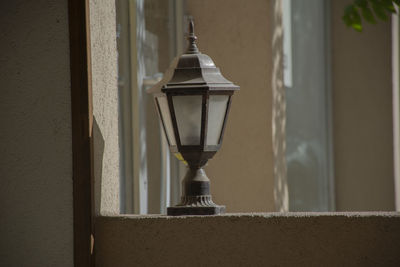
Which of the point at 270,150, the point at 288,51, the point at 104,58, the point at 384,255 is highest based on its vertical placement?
the point at 288,51

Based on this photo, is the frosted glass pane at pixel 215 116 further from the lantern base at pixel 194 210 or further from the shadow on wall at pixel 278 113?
the shadow on wall at pixel 278 113

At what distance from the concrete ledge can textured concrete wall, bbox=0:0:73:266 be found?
0.99ft

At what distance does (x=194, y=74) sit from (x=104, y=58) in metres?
0.40

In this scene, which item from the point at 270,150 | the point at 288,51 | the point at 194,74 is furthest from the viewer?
the point at 288,51

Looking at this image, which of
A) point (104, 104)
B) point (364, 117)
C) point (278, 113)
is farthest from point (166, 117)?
point (364, 117)

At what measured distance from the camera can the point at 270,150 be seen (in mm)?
5992

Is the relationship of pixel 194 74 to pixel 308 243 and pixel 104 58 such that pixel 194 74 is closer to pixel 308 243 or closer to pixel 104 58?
pixel 104 58

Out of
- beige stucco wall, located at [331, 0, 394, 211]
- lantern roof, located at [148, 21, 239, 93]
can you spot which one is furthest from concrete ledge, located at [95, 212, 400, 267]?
beige stucco wall, located at [331, 0, 394, 211]

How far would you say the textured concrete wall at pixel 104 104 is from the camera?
3.46m

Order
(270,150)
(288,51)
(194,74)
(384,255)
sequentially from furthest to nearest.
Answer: (288,51) → (270,150) → (194,74) → (384,255)

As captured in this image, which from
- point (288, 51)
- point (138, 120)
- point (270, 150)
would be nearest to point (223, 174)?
point (270, 150)

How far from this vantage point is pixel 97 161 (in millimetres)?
3438

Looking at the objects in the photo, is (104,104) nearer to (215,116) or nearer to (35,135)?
(35,135)

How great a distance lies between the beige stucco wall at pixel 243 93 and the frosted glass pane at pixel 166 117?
7.80 ft
